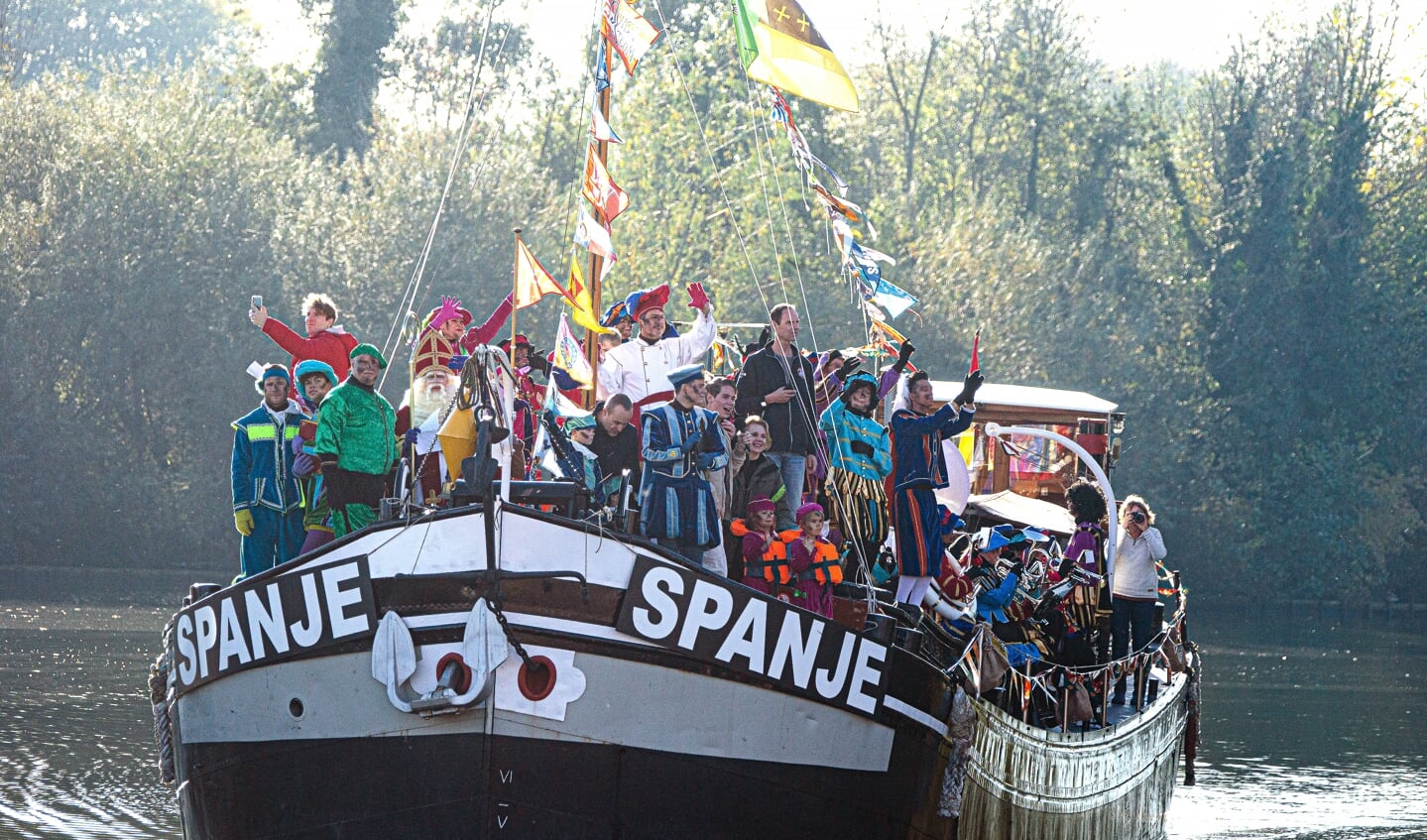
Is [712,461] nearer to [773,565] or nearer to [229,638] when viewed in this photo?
[773,565]

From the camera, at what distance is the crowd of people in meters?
11.5

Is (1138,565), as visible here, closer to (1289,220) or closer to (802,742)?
(802,742)

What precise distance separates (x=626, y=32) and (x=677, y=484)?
366 centimetres

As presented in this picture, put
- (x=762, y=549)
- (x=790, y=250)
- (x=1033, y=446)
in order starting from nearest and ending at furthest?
(x=762, y=549), (x=1033, y=446), (x=790, y=250)

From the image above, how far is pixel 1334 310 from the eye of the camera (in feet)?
149

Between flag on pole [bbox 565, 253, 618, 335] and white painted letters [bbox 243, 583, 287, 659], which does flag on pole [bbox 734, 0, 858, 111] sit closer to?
flag on pole [bbox 565, 253, 618, 335]

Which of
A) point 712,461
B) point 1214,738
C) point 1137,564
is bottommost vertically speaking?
point 1214,738

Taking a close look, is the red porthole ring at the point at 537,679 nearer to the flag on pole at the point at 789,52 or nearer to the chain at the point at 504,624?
the chain at the point at 504,624

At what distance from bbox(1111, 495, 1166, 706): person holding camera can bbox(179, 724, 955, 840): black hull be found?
199 inches

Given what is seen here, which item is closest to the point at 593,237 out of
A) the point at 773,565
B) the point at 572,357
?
the point at 572,357

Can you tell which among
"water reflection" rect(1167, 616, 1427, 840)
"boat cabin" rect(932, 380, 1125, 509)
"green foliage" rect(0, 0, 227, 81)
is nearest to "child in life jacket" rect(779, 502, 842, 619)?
"boat cabin" rect(932, 380, 1125, 509)

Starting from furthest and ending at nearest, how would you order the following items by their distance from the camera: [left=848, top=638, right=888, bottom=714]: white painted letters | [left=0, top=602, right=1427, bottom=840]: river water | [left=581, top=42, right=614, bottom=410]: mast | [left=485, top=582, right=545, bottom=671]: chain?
1. [left=0, top=602, right=1427, bottom=840]: river water
2. [left=581, top=42, right=614, bottom=410]: mast
3. [left=848, top=638, right=888, bottom=714]: white painted letters
4. [left=485, top=582, right=545, bottom=671]: chain

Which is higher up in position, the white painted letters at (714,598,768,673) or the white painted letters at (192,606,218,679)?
the white painted letters at (714,598,768,673)

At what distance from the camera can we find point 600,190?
13328 millimetres
